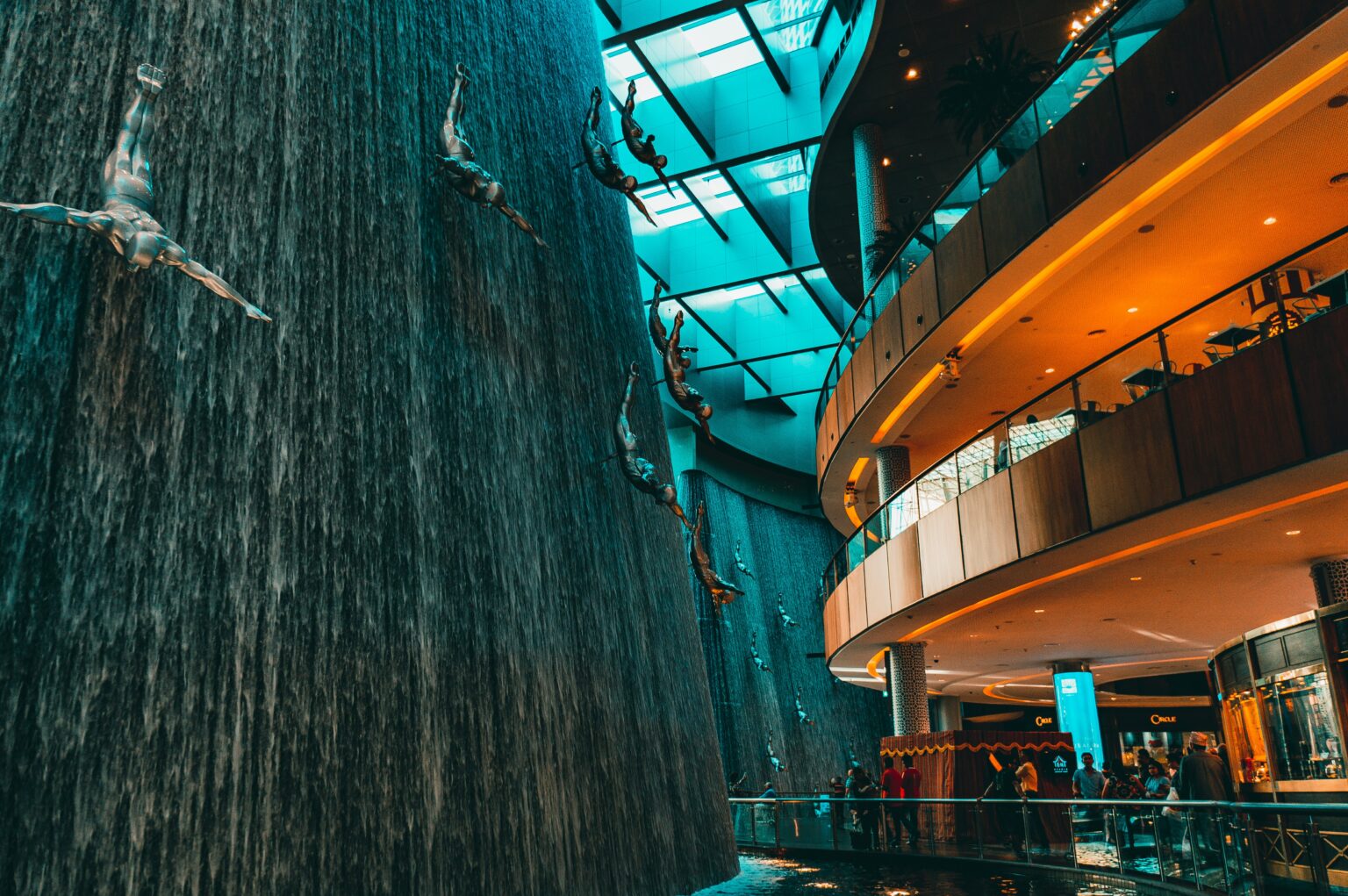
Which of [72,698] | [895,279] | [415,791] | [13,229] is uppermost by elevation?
[895,279]

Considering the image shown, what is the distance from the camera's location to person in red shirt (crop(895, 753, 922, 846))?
46.6 ft

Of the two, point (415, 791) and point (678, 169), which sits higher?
point (678, 169)

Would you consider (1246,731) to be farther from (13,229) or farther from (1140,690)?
(1140,690)

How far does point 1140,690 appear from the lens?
35.4 m

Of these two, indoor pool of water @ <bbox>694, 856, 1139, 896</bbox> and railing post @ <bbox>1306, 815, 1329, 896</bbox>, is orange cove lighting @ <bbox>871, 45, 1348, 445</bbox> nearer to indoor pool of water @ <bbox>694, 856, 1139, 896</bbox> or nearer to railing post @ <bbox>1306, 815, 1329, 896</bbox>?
railing post @ <bbox>1306, 815, 1329, 896</bbox>

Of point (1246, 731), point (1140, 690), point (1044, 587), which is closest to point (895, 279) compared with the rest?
point (1044, 587)

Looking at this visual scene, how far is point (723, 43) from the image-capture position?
2294 cm

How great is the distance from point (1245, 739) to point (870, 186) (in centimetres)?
1348

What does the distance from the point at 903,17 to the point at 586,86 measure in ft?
21.8

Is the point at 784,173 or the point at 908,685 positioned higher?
the point at 784,173

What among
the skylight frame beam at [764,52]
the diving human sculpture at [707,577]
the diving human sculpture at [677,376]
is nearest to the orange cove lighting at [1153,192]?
the diving human sculpture at [677,376]

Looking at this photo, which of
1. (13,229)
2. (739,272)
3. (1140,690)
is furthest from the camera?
(1140,690)

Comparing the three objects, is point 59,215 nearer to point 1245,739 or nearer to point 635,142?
point 635,142

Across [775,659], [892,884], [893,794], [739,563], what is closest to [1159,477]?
[892,884]
